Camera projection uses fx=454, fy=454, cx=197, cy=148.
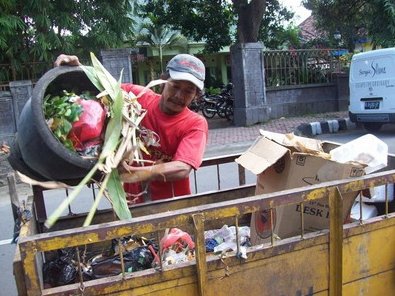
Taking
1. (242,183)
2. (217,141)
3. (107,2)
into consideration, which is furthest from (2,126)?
(242,183)

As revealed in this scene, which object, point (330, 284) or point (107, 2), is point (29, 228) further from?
point (107, 2)

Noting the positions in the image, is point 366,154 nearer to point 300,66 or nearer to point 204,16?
point 300,66

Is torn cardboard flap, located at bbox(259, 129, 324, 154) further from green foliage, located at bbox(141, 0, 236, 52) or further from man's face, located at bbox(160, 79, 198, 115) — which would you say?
green foliage, located at bbox(141, 0, 236, 52)

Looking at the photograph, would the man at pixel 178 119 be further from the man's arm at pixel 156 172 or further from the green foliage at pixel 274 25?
the green foliage at pixel 274 25

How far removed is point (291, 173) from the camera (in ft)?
7.64

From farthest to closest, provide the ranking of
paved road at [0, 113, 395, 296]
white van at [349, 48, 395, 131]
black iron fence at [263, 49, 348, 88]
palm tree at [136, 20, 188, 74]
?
palm tree at [136, 20, 188, 74] → black iron fence at [263, 49, 348, 88] → white van at [349, 48, 395, 131] → paved road at [0, 113, 395, 296]

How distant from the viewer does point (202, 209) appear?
1.60 m

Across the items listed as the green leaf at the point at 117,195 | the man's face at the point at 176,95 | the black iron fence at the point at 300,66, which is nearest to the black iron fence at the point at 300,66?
the black iron fence at the point at 300,66

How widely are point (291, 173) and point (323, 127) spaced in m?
9.04

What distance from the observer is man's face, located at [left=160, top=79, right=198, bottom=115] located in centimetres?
238

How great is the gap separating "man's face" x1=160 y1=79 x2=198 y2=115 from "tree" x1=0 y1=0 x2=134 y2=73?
788 cm

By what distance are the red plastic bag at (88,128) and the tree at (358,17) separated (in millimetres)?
12376

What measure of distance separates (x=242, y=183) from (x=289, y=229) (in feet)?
3.22

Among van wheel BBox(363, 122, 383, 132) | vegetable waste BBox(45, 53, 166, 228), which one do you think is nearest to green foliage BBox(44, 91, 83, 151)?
vegetable waste BBox(45, 53, 166, 228)
